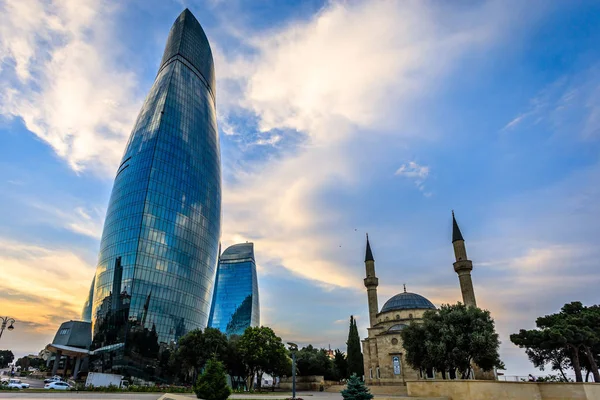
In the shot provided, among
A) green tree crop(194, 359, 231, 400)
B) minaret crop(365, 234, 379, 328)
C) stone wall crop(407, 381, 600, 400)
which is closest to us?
green tree crop(194, 359, 231, 400)

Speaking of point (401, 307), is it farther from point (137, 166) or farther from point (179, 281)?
point (137, 166)

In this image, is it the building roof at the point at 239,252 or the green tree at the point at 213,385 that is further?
the building roof at the point at 239,252

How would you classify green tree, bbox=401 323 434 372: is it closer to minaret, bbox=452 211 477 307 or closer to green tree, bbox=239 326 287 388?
minaret, bbox=452 211 477 307

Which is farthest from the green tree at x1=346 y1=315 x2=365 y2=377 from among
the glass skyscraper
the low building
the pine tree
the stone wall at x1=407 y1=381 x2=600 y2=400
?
the glass skyscraper

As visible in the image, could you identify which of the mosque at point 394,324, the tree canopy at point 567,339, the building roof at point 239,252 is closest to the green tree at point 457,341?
the mosque at point 394,324

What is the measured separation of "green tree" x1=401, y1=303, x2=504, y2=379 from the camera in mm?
39438

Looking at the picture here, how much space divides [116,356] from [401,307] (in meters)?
55.9

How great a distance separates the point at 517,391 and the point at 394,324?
111ft

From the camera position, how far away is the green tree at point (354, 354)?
224ft

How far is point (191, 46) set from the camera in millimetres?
119000

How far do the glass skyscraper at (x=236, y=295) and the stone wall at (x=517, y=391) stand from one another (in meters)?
137

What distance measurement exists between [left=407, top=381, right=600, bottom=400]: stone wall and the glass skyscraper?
137 meters

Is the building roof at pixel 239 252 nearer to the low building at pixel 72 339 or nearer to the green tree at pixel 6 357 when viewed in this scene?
the low building at pixel 72 339

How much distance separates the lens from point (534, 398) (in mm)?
30453
